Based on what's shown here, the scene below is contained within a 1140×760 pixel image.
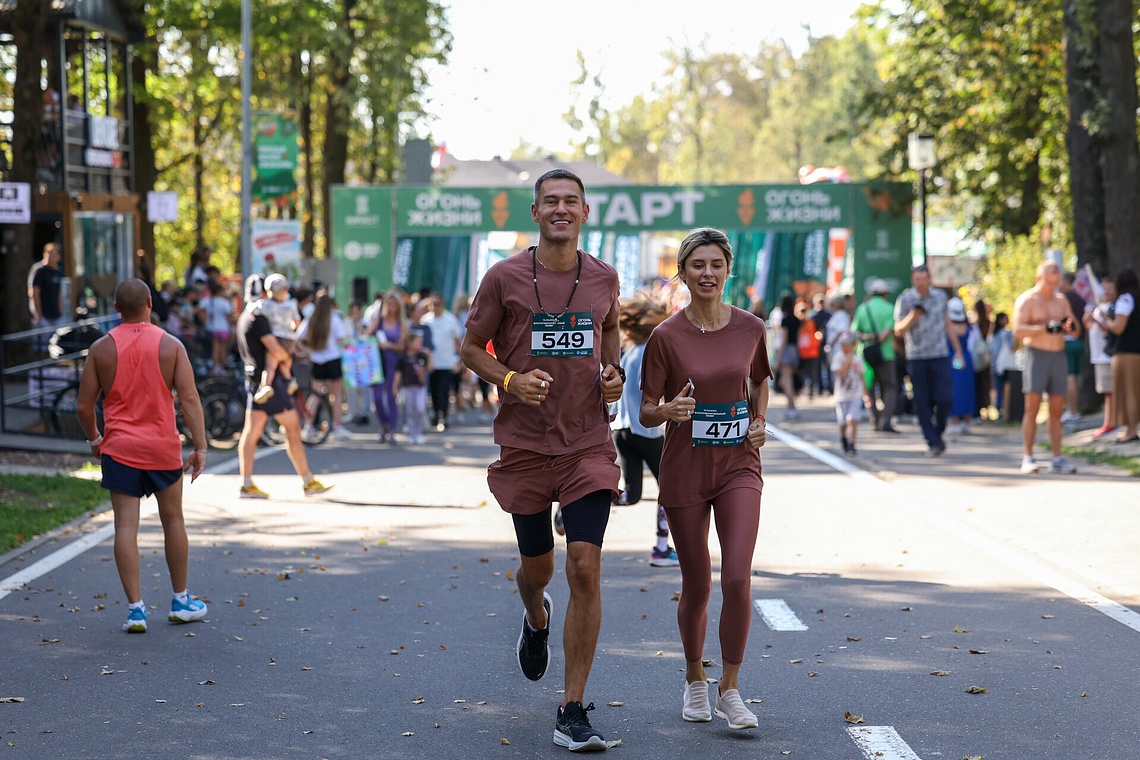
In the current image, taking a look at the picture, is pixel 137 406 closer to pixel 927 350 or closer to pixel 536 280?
pixel 536 280

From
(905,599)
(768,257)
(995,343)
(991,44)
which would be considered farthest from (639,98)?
(905,599)

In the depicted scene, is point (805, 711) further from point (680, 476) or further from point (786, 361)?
point (786, 361)

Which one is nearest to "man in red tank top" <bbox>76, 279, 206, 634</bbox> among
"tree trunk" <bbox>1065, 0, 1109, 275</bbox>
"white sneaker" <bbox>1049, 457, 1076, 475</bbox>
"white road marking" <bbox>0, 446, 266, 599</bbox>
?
"white road marking" <bbox>0, 446, 266, 599</bbox>

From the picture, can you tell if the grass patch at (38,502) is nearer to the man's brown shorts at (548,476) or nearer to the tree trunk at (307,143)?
the man's brown shorts at (548,476)

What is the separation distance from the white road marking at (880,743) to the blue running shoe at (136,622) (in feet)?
12.2

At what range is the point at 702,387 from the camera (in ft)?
19.3

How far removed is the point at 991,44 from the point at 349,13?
45.7 ft

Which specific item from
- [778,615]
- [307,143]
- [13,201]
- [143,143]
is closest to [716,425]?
[778,615]

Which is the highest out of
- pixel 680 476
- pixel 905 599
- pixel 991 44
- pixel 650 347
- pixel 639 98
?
pixel 639 98

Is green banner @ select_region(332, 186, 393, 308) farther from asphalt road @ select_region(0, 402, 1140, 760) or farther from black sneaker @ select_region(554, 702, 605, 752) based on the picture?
black sneaker @ select_region(554, 702, 605, 752)

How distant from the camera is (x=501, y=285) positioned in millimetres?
5770

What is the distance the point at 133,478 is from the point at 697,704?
136 inches

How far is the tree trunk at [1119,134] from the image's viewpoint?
64.8 ft

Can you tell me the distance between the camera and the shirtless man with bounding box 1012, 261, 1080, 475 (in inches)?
563
